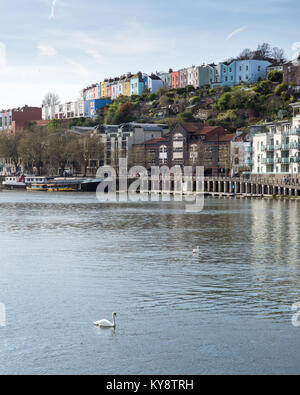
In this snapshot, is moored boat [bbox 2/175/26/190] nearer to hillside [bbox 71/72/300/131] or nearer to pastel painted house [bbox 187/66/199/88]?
hillside [bbox 71/72/300/131]

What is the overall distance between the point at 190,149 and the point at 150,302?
111 metres

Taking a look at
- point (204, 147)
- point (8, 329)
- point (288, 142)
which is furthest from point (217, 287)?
point (204, 147)

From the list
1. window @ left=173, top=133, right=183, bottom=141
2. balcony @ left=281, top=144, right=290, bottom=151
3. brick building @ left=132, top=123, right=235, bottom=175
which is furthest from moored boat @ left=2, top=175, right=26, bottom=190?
balcony @ left=281, top=144, right=290, bottom=151

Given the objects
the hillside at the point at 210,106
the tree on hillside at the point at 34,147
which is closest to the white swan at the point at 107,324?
the hillside at the point at 210,106

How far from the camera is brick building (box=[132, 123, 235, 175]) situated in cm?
12607

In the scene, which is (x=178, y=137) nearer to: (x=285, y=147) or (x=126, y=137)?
(x=126, y=137)

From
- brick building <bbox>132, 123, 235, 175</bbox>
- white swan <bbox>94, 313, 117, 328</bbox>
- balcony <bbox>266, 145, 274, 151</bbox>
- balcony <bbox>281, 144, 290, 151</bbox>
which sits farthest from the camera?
brick building <bbox>132, 123, 235, 175</bbox>

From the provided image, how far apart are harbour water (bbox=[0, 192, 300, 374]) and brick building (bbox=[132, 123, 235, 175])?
8122 cm

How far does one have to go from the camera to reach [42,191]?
14100 cm

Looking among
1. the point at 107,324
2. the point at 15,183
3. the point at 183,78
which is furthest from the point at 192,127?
the point at 107,324

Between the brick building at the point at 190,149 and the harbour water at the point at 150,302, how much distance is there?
81224mm

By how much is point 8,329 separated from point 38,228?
1244 inches

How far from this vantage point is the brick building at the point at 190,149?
126069mm
